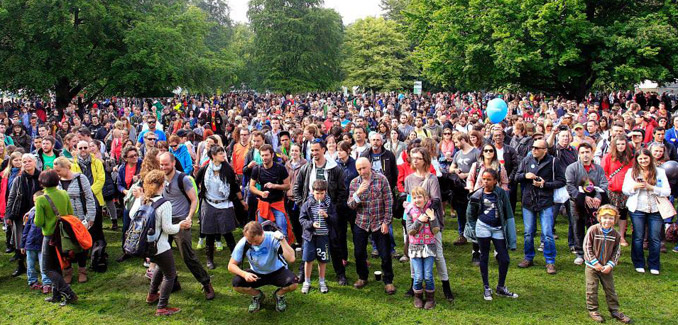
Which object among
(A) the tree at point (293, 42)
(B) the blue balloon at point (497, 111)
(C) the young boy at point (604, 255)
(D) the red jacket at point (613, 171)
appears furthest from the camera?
(A) the tree at point (293, 42)

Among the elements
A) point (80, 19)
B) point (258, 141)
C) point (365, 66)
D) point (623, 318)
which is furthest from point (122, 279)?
point (365, 66)

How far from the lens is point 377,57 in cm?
4747

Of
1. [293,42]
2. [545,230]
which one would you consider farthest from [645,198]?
[293,42]

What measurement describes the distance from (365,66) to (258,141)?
42.4 metres

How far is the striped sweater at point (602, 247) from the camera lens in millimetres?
5000

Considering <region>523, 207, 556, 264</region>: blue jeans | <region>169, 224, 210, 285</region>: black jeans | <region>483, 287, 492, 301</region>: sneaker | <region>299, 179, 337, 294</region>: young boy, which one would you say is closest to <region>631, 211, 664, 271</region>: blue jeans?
<region>523, 207, 556, 264</region>: blue jeans

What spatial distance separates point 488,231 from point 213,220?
3.37 metres

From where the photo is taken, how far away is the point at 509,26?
76.0 feet

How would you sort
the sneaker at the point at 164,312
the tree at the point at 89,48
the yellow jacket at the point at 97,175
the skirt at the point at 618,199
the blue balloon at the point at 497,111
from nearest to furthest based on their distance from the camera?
1. the sneaker at the point at 164,312
2. the skirt at the point at 618,199
3. the yellow jacket at the point at 97,175
4. the blue balloon at the point at 497,111
5. the tree at the point at 89,48

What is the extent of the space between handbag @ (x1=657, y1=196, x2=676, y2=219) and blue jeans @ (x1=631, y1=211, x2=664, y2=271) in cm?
11

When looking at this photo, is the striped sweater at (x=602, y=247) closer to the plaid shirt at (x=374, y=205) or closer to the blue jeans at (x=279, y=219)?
the plaid shirt at (x=374, y=205)

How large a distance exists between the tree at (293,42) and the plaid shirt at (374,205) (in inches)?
1626

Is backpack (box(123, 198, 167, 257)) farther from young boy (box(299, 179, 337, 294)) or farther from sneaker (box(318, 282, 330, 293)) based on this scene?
sneaker (box(318, 282, 330, 293))

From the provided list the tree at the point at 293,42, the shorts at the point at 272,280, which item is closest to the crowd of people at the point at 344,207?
the shorts at the point at 272,280
